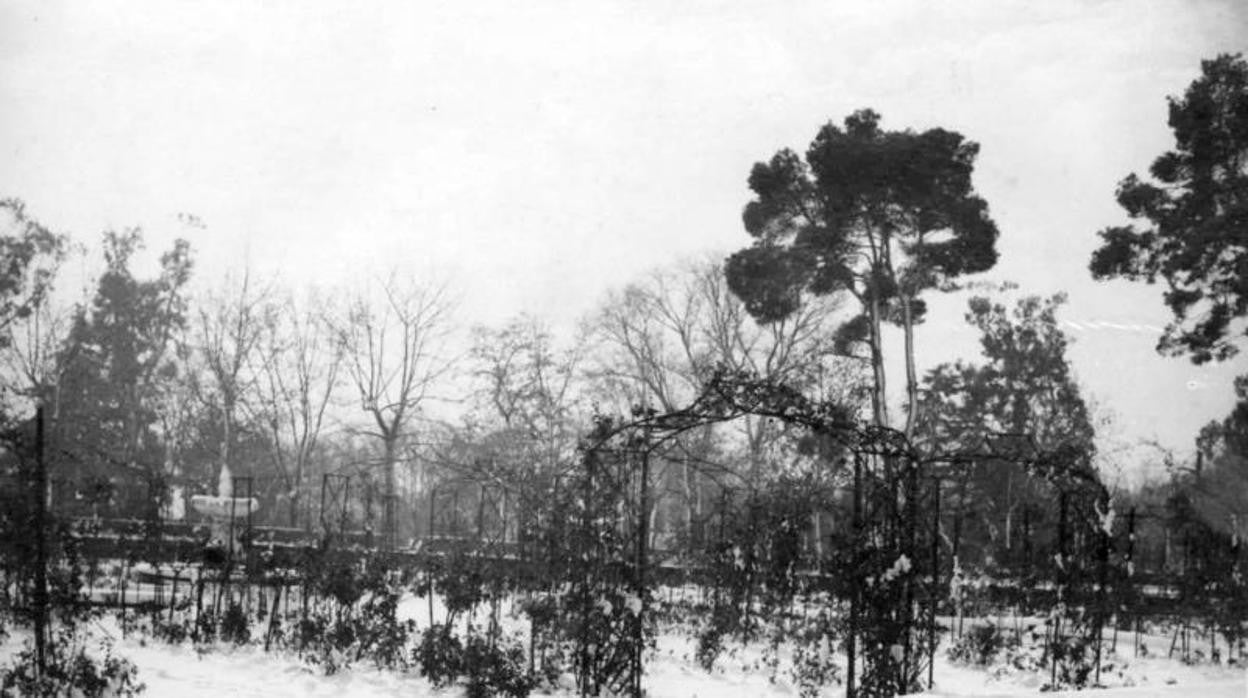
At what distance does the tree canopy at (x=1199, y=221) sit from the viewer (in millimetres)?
12859

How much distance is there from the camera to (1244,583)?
13914 millimetres

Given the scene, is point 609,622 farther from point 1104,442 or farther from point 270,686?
point 1104,442

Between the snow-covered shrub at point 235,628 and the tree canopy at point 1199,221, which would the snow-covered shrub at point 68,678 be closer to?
the snow-covered shrub at point 235,628

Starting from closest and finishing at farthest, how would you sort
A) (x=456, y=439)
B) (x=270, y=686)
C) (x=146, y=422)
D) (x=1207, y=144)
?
(x=270, y=686), (x=1207, y=144), (x=456, y=439), (x=146, y=422)

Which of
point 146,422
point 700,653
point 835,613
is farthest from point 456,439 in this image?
point 700,653

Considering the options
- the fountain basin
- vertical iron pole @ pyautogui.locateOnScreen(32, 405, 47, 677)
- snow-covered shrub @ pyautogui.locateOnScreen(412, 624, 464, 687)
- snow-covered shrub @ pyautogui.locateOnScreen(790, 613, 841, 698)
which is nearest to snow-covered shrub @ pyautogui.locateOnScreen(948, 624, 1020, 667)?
snow-covered shrub @ pyautogui.locateOnScreen(790, 613, 841, 698)

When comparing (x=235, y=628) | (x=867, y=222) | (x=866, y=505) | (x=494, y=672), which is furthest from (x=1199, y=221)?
(x=235, y=628)

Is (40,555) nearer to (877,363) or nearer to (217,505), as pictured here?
(217,505)

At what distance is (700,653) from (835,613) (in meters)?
4.09

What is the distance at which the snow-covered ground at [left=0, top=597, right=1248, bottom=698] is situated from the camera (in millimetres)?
9289

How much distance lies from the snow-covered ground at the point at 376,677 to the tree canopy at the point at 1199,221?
4782 millimetres

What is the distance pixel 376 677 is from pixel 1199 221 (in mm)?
12326

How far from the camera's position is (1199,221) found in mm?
13742

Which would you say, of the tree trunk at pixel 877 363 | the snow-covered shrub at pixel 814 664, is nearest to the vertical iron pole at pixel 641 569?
the snow-covered shrub at pixel 814 664
